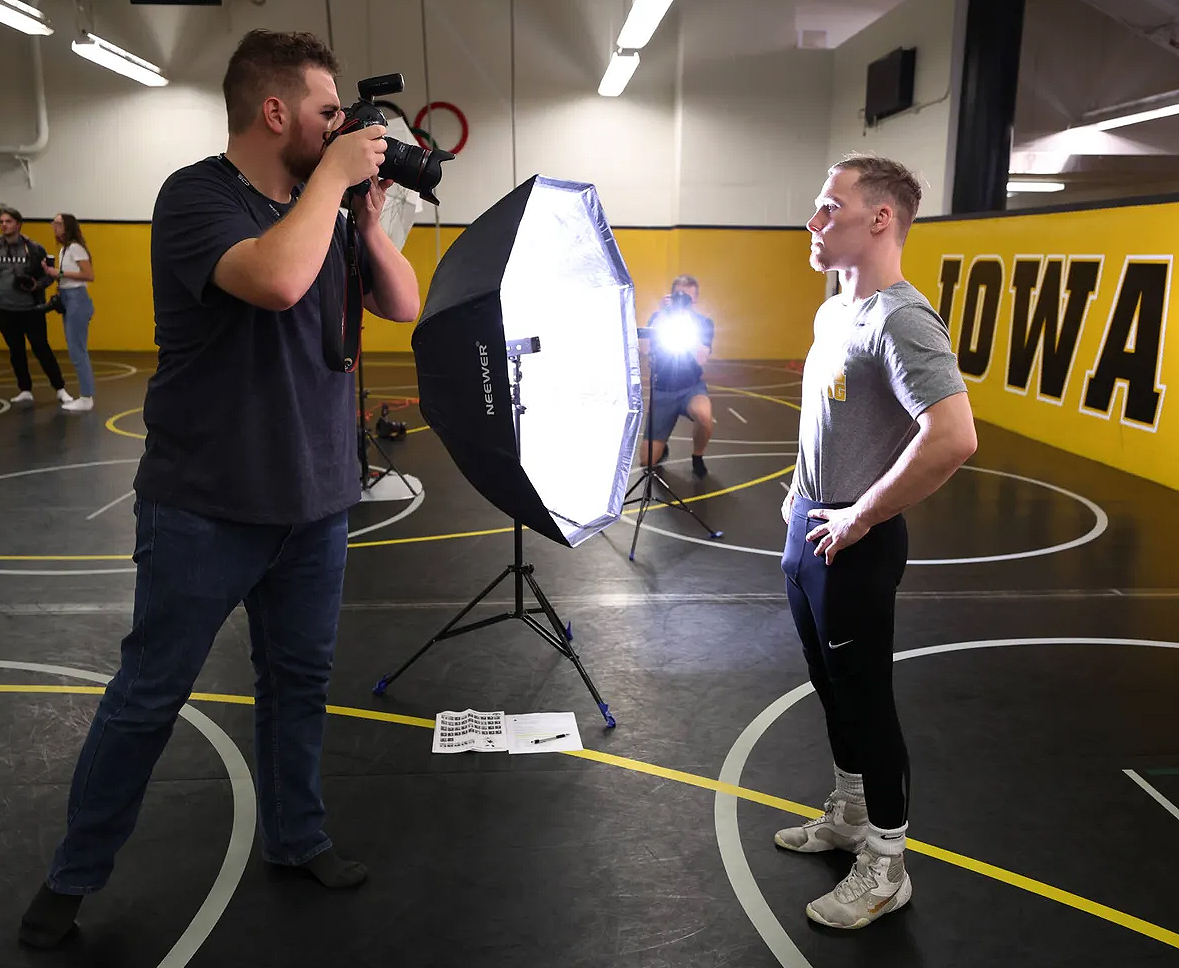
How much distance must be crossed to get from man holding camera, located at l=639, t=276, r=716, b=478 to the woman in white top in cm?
666

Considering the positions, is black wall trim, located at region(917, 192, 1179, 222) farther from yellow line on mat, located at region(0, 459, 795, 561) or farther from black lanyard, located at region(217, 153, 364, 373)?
black lanyard, located at region(217, 153, 364, 373)

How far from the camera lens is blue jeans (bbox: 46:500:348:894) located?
2.24m

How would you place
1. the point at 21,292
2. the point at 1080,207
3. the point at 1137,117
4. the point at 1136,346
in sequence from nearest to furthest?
the point at 1136,346 < the point at 1080,207 < the point at 21,292 < the point at 1137,117

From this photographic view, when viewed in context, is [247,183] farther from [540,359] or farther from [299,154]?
[540,359]

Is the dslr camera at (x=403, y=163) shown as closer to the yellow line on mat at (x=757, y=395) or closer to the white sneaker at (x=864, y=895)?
the white sneaker at (x=864, y=895)

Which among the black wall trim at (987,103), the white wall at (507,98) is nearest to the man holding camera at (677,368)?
the black wall trim at (987,103)

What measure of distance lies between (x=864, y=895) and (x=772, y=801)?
628 mm

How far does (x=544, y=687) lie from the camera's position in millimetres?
4004

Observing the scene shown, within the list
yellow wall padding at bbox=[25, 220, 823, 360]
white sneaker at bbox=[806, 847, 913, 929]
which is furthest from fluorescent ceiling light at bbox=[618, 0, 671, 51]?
white sneaker at bbox=[806, 847, 913, 929]

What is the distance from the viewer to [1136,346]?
8094mm

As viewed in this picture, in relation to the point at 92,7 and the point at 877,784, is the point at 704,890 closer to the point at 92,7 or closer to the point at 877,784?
the point at 877,784

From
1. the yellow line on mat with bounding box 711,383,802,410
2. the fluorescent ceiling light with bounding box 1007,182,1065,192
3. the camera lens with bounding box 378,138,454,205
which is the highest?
the fluorescent ceiling light with bounding box 1007,182,1065,192

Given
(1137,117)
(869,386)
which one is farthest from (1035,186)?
(869,386)

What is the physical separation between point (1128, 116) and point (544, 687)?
14824 mm
